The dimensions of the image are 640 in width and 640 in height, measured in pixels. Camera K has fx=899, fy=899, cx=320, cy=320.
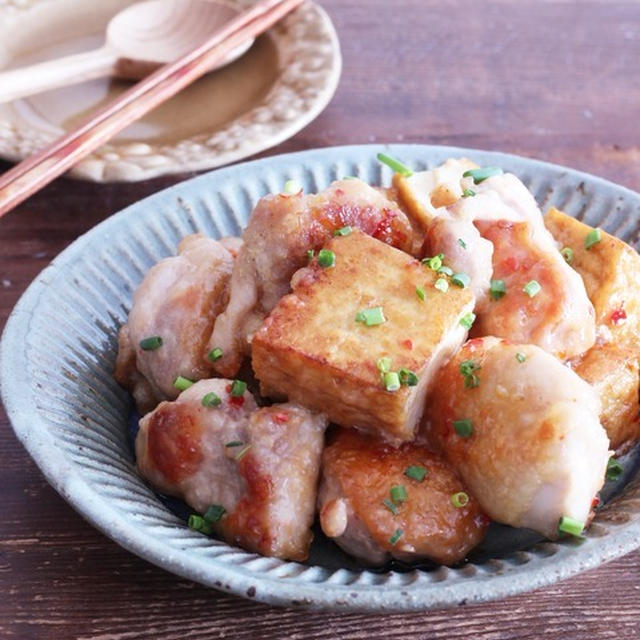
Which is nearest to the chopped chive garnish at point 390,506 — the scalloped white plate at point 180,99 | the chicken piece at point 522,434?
the chicken piece at point 522,434

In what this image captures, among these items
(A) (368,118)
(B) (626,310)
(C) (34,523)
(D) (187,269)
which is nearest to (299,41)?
(A) (368,118)

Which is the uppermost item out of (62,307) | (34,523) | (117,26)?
(117,26)

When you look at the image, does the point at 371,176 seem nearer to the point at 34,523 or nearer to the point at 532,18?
the point at 34,523

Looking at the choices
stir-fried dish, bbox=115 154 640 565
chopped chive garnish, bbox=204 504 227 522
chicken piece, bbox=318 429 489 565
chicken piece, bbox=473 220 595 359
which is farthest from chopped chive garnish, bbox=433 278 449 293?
chopped chive garnish, bbox=204 504 227 522

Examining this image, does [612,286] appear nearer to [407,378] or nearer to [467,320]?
[467,320]

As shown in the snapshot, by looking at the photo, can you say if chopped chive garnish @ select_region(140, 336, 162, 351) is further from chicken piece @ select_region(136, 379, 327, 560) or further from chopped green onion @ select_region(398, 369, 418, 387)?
chopped green onion @ select_region(398, 369, 418, 387)
